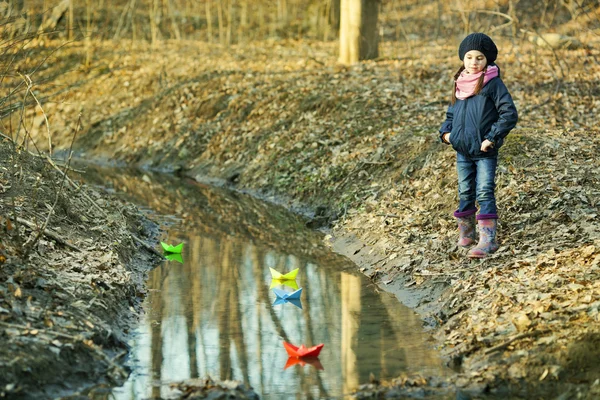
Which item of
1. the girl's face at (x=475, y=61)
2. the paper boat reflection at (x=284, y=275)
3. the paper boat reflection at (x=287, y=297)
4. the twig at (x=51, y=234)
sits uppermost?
the girl's face at (x=475, y=61)

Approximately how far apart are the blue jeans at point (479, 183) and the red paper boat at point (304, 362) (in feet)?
7.98

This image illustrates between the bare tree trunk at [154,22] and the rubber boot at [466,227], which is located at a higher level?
the bare tree trunk at [154,22]

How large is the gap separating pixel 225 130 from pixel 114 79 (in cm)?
613

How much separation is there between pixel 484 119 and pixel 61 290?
3.98 metres

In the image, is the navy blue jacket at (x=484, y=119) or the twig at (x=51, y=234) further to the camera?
the twig at (x=51, y=234)

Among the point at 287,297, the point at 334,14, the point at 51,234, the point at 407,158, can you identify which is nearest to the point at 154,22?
the point at 334,14

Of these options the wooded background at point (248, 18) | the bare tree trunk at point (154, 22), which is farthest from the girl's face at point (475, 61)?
the bare tree trunk at point (154, 22)

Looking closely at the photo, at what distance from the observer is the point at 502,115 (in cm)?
759

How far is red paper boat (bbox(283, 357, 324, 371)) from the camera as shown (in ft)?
20.9

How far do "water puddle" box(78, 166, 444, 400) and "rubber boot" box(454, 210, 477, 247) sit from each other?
939 millimetres

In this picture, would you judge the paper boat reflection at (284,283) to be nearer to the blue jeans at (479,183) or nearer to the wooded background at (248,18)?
the blue jeans at (479,183)

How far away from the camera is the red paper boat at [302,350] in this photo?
6492 mm

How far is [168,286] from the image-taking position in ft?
29.2

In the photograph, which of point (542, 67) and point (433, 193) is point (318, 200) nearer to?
point (433, 193)
